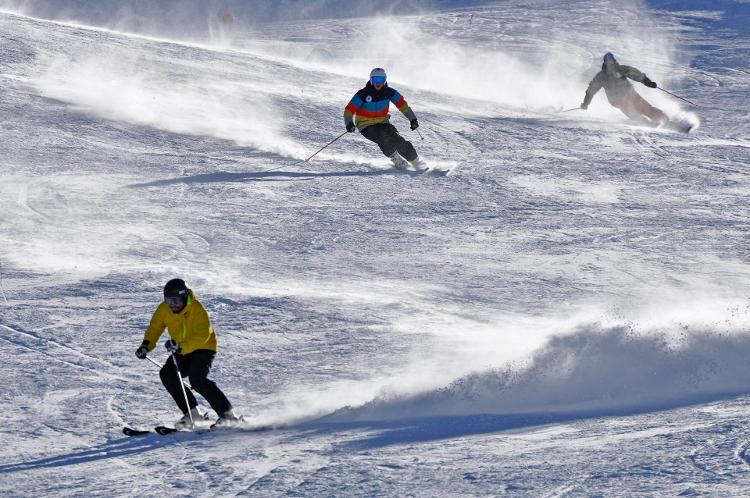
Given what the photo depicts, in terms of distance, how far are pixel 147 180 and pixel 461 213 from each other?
3.63 m

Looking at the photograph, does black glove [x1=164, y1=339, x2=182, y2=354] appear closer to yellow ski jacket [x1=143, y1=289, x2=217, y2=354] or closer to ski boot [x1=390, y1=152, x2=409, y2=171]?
yellow ski jacket [x1=143, y1=289, x2=217, y2=354]

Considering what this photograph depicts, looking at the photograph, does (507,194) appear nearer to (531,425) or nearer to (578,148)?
(578,148)

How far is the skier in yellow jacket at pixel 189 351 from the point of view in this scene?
7.72 metres

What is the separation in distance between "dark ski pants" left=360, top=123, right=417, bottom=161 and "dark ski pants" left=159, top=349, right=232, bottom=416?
7.82m

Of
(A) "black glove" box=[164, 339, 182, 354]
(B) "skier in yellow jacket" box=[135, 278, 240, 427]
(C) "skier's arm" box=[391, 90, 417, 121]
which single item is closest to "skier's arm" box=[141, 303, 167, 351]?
(B) "skier in yellow jacket" box=[135, 278, 240, 427]

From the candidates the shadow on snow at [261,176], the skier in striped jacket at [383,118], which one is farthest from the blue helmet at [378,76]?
the shadow on snow at [261,176]

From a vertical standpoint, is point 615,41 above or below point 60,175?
above

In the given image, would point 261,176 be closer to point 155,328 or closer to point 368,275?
point 368,275

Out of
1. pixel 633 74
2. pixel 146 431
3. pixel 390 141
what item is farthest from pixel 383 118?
pixel 146 431

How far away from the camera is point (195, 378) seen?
7.75 m

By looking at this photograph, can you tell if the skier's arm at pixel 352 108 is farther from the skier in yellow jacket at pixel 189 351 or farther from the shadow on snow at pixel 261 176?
the skier in yellow jacket at pixel 189 351

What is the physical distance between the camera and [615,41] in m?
25.5

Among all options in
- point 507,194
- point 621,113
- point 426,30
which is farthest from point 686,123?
point 426,30

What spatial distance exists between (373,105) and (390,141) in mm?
487
